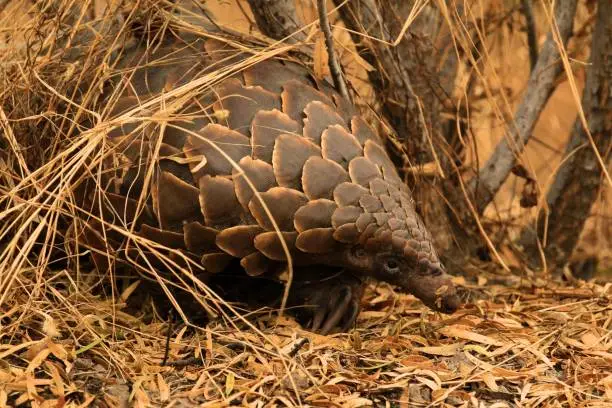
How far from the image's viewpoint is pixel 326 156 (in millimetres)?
2705

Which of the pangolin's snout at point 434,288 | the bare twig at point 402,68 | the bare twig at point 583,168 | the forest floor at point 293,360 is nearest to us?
the forest floor at point 293,360

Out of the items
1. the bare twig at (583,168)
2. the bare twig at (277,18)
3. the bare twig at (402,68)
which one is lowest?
the bare twig at (583,168)

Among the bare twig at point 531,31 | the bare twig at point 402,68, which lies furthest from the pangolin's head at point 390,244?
the bare twig at point 531,31

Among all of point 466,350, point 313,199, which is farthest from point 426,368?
point 313,199

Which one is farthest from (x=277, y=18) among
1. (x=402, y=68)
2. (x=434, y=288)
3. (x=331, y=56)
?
(x=434, y=288)

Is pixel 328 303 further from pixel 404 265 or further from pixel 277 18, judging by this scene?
pixel 277 18

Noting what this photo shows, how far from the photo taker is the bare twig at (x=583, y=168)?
3.58 metres

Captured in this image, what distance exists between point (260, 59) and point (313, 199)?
44cm

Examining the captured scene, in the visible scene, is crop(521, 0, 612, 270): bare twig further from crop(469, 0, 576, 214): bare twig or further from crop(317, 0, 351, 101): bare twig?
crop(317, 0, 351, 101): bare twig

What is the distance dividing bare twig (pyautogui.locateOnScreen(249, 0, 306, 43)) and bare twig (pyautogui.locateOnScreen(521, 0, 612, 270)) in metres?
1.09

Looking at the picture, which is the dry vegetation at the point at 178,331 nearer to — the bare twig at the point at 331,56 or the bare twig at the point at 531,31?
the bare twig at the point at 331,56

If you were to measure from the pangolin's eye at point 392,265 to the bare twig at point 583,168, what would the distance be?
0.92m

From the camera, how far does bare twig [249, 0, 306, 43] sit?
3084 mm

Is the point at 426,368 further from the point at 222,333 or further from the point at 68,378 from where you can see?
the point at 68,378
